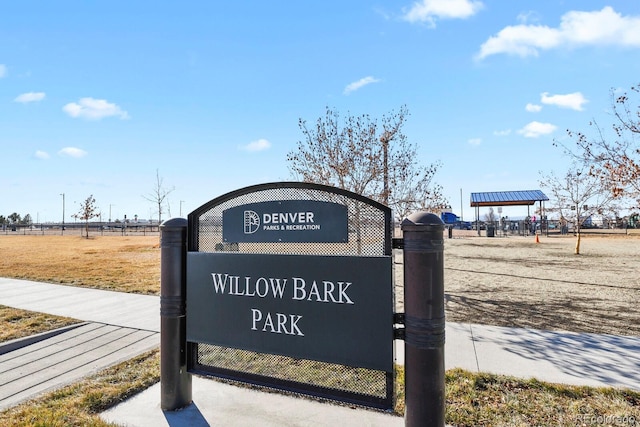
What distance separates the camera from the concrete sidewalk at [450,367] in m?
3.01

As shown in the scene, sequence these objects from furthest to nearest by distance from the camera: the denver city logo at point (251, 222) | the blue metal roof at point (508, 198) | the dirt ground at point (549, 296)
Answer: the blue metal roof at point (508, 198) → the dirt ground at point (549, 296) → the denver city logo at point (251, 222)

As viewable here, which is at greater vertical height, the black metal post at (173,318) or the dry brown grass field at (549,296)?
the black metal post at (173,318)

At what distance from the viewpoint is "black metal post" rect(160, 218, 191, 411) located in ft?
10.3

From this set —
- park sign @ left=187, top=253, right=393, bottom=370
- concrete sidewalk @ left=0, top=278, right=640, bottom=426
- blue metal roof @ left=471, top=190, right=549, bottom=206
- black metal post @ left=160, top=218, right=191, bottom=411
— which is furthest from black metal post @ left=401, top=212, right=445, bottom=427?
blue metal roof @ left=471, top=190, right=549, bottom=206

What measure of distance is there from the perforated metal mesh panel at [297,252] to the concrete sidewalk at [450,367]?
33 centimetres

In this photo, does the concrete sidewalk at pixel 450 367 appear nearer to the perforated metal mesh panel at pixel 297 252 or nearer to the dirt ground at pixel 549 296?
the perforated metal mesh panel at pixel 297 252

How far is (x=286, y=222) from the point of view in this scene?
2.85 metres

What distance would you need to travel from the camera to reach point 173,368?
3145 millimetres

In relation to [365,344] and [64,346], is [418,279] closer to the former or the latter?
[365,344]

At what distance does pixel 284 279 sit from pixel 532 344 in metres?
3.64

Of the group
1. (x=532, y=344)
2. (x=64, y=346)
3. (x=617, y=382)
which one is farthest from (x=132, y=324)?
(x=617, y=382)

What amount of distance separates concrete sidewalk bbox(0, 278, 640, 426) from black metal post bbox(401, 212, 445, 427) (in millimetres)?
714

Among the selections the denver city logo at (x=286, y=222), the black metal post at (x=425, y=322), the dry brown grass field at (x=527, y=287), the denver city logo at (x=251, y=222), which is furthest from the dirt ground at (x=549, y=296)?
the denver city logo at (x=251, y=222)

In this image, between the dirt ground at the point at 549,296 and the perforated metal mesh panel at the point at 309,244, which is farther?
the dirt ground at the point at 549,296
